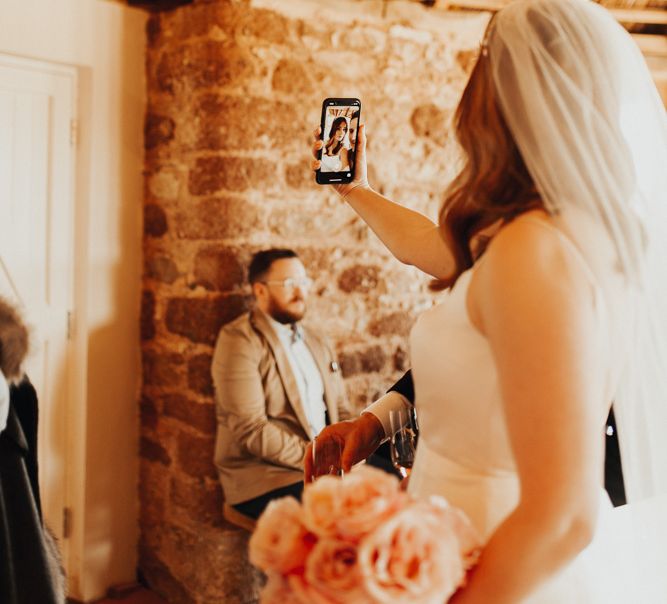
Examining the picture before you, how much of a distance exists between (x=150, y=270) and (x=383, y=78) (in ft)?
4.25

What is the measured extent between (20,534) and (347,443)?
1.09m

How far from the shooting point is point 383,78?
3275mm

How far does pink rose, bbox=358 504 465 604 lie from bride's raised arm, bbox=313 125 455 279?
72 centimetres

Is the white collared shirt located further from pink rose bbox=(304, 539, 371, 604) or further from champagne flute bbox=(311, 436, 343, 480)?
pink rose bbox=(304, 539, 371, 604)

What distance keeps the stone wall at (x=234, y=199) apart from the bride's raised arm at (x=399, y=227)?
1309 mm

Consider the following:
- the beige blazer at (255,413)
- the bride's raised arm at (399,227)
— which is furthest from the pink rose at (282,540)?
the beige blazer at (255,413)

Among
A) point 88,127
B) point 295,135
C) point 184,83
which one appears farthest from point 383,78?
point 88,127

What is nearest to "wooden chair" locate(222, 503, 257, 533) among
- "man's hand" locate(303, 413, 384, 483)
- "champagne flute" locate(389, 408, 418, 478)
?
"champagne flute" locate(389, 408, 418, 478)

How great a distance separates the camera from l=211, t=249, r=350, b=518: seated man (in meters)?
2.79

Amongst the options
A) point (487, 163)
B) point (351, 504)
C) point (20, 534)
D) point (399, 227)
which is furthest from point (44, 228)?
point (351, 504)

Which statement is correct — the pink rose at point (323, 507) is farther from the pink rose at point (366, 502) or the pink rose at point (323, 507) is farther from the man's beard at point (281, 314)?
the man's beard at point (281, 314)

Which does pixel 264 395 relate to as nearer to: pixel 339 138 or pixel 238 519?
pixel 238 519

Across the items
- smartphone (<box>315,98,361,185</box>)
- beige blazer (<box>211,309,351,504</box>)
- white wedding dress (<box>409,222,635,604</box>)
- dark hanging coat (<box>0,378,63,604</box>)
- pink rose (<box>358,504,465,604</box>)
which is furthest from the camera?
beige blazer (<box>211,309,351,504</box>)

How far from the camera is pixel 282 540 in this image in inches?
34.6
